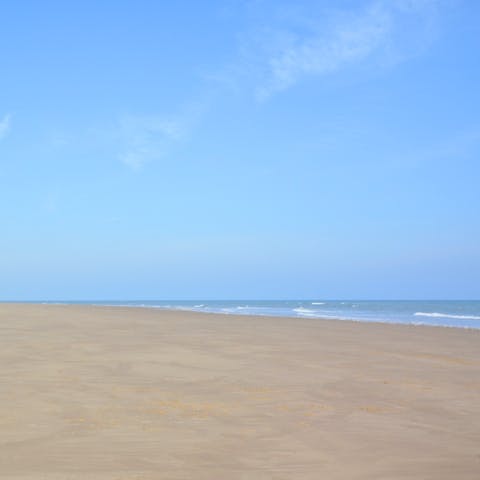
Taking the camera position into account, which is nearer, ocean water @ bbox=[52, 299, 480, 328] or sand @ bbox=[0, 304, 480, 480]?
sand @ bbox=[0, 304, 480, 480]

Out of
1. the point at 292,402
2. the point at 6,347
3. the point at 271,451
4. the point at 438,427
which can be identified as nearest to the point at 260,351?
the point at 6,347

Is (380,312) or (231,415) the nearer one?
(231,415)

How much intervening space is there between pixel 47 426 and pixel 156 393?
2730 millimetres

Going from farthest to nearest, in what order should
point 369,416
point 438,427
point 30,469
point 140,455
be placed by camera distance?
point 369,416 < point 438,427 < point 140,455 < point 30,469

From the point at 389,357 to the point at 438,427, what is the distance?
8.63 metres

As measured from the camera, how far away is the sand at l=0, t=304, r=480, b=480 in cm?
629

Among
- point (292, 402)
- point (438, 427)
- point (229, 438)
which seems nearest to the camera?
point (229, 438)

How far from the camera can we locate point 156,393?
400 inches

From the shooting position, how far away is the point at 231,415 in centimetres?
859

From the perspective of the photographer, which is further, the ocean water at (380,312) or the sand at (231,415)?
the ocean water at (380,312)

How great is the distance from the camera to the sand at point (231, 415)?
629 centimetres

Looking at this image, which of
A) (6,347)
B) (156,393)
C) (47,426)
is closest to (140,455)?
(47,426)

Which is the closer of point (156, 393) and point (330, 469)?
point (330, 469)

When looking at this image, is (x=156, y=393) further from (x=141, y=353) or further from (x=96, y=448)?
(x=141, y=353)
